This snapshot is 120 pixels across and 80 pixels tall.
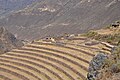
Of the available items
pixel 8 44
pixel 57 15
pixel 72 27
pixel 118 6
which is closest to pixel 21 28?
pixel 57 15

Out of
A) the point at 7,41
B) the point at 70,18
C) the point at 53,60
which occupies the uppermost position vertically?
the point at 70,18

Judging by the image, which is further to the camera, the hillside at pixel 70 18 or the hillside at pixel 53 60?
the hillside at pixel 70 18

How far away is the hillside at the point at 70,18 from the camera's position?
5783 inches

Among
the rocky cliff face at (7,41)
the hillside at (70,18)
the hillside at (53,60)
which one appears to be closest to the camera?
the hillside at (53,60)

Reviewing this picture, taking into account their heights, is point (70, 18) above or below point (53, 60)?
above

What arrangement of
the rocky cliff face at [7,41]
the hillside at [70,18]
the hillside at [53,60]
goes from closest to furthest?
the hillside at [53,60], the rocky cliff face at [7,41], the hillside at [70,18]

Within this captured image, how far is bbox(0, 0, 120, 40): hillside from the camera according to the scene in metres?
147

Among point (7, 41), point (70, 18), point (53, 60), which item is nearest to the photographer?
point (53, 60)

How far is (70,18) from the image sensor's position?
167250 millimetres

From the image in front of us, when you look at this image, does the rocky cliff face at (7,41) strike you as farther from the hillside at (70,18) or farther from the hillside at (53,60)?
the hillside at (53,60)

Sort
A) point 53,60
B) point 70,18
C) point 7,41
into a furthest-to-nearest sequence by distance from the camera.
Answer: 1. point 70,18
2. point 7,41
3. point 53,60

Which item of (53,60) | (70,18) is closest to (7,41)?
(53,60)

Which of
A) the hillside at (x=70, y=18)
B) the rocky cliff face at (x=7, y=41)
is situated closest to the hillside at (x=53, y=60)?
the rocky cliff face at (x=7, y=41)

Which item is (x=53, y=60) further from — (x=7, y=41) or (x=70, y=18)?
(x=70, y=18)
